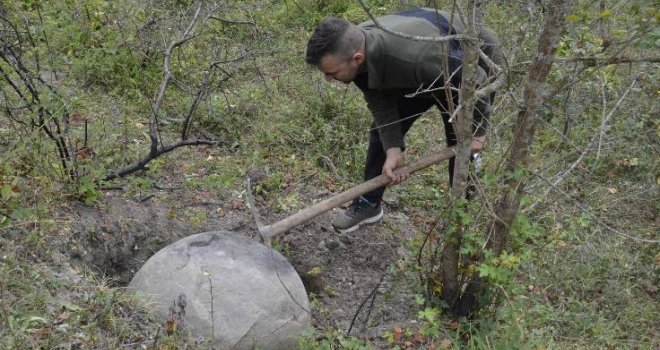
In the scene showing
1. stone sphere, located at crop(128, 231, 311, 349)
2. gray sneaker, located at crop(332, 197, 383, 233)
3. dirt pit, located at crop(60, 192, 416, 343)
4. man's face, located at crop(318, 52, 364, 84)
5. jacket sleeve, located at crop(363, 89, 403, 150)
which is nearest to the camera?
stone sphere, located at crop(128, 231, 311, 349)

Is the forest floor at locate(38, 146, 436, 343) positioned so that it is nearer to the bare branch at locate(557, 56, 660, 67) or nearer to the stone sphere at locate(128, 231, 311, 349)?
the stone sphere at locate(128, 231, 311, 349)

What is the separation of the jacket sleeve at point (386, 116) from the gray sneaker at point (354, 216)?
634 millimetres

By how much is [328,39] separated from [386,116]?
27.0 inches

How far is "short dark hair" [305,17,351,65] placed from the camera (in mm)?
3387

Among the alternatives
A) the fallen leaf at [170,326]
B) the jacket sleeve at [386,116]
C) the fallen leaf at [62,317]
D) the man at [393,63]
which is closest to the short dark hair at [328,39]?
the man at [393,63]

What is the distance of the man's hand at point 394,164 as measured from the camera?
362 cm

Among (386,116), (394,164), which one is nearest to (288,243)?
(394,164)

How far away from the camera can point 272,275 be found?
322 cm

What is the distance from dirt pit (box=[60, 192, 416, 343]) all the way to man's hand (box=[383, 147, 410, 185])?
0.48 metres

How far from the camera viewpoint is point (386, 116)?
152 inches

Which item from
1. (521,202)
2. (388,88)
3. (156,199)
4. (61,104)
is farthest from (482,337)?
(61,104)

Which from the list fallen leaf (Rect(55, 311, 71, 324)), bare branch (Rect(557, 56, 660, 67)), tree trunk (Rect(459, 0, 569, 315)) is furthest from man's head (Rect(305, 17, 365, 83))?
fallen leaf (Rect(55, 311, 71, 324))

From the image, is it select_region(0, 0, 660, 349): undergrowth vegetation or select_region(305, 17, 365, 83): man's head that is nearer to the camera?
select_region(0, 0, 660, 349): undergrowth vegetation

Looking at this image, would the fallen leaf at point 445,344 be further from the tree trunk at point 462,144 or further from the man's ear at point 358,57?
the man's ear at point 358,57
